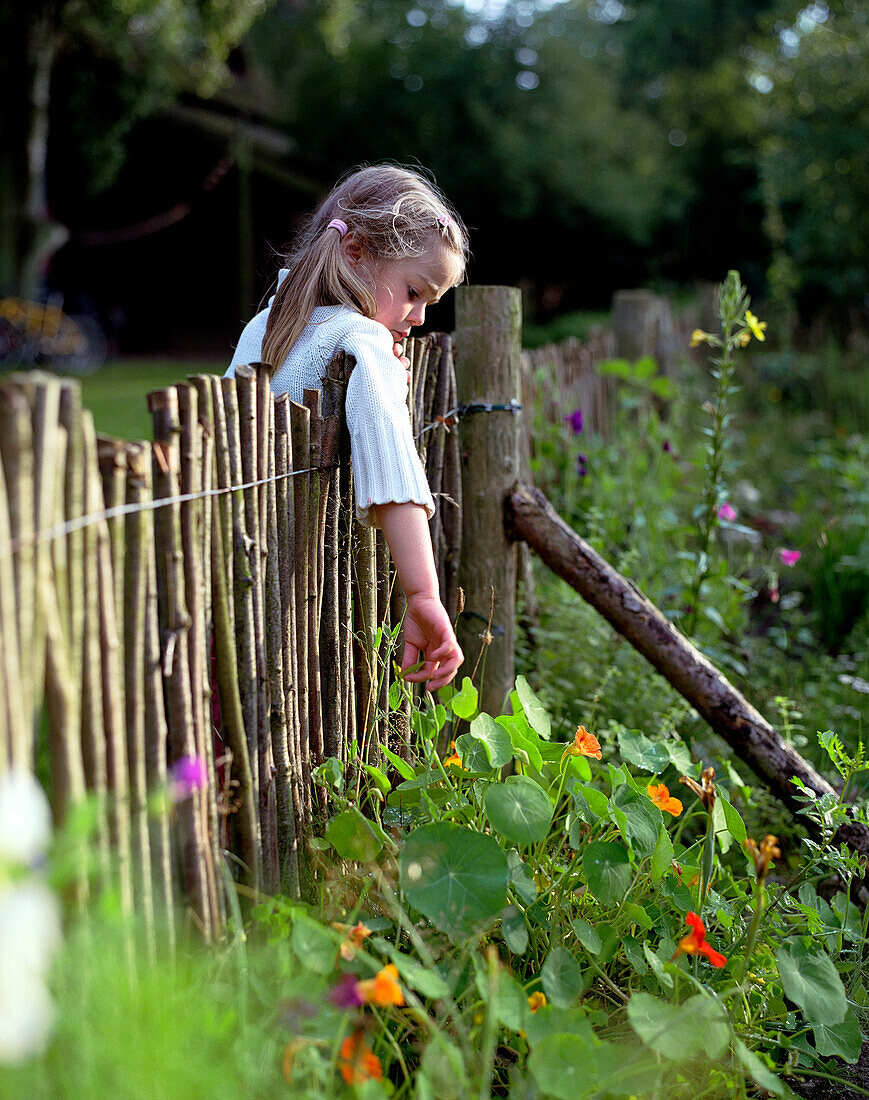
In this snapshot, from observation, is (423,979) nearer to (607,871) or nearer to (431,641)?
(607,871)

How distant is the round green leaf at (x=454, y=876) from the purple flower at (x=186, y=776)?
0.36 metres

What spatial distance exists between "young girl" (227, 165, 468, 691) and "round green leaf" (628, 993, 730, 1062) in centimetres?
65

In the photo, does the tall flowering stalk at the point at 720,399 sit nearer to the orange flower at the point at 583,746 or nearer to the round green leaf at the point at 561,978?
the orange flower at the point at 583,746

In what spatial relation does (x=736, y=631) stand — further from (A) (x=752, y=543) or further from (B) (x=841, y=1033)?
(B) (x=841, y=1033)

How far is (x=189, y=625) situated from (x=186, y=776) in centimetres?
21

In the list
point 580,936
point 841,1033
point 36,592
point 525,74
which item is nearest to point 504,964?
point 580,936

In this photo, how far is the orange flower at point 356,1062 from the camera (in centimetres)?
104

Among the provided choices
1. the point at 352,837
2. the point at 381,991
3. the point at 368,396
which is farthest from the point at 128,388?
the point at 381,991

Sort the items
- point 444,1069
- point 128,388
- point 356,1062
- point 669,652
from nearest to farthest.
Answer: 1. point 356,1062
2. point 444,1069
3. point 669,652
4. point 128,388

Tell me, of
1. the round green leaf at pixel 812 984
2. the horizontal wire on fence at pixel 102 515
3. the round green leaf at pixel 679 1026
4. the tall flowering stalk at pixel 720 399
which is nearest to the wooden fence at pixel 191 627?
the horizontal wire on fence at pixel 102 515

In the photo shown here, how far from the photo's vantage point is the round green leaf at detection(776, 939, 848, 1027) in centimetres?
149

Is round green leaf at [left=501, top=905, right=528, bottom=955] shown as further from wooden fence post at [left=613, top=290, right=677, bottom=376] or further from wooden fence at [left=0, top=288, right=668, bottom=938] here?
wooden fence post at [left=613, top=290, right=677, bottom=376]

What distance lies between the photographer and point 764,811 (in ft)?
8.00

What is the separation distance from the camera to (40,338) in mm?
10398
